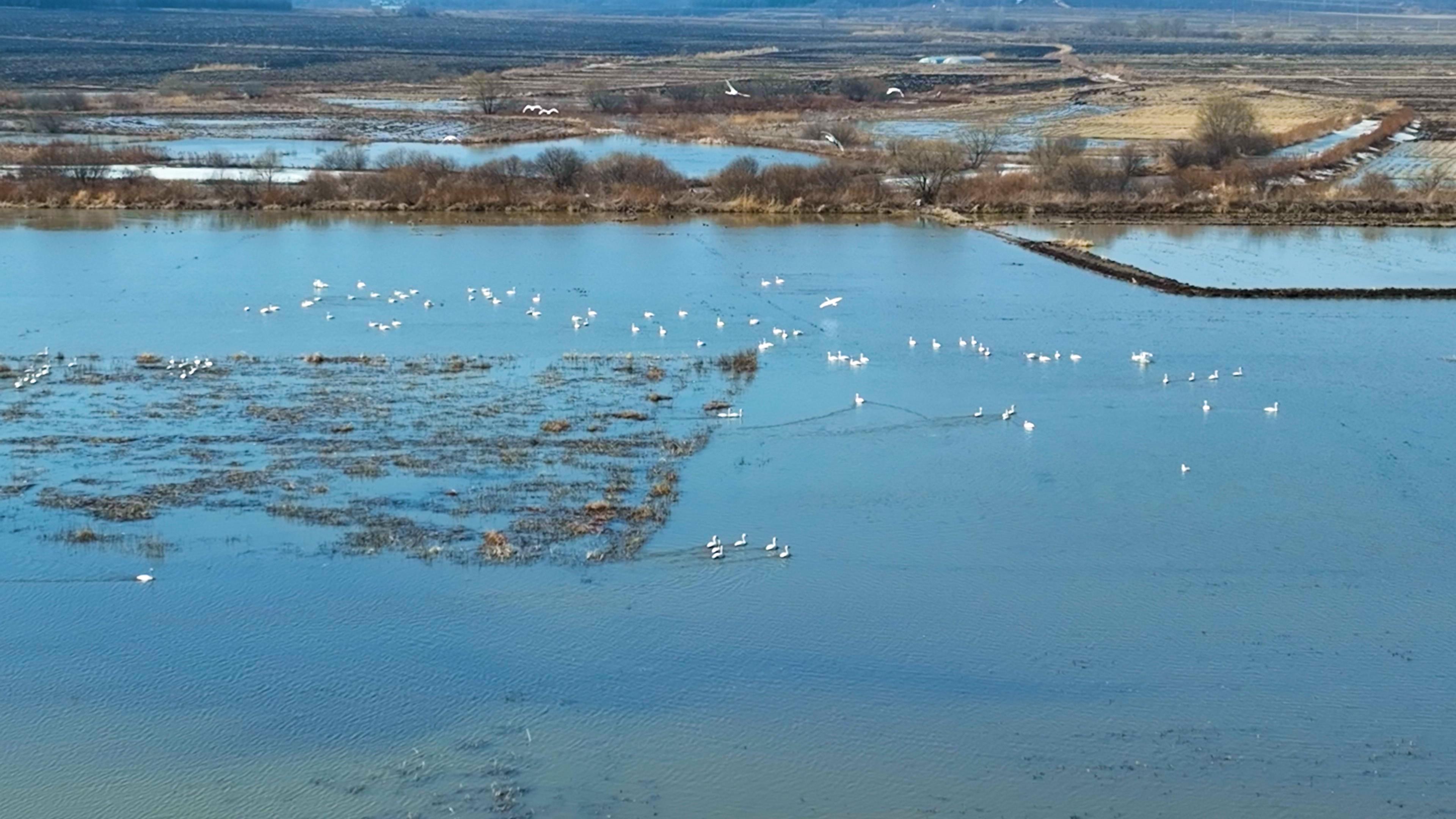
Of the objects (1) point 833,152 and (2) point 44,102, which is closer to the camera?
(1) point 833,152

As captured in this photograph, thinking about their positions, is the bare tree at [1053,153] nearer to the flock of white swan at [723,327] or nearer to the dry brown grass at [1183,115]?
the dry brown grass at [1183,115]

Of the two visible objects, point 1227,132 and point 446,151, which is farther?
point 446,151

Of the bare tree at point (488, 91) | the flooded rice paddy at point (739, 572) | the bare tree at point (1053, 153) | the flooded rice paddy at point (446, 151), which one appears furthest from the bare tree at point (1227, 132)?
the bare tree at point (488, 91)

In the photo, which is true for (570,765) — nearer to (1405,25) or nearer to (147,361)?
(147,361)

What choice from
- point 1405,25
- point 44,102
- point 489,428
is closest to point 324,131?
point 44,102

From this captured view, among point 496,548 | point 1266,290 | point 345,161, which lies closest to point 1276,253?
point 1266,290

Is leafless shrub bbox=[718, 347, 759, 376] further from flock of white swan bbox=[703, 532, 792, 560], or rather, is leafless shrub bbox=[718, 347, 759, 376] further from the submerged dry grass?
flock of white swan bbox=[703, 532, 792, 560]

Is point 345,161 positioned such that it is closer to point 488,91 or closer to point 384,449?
point 488,91
